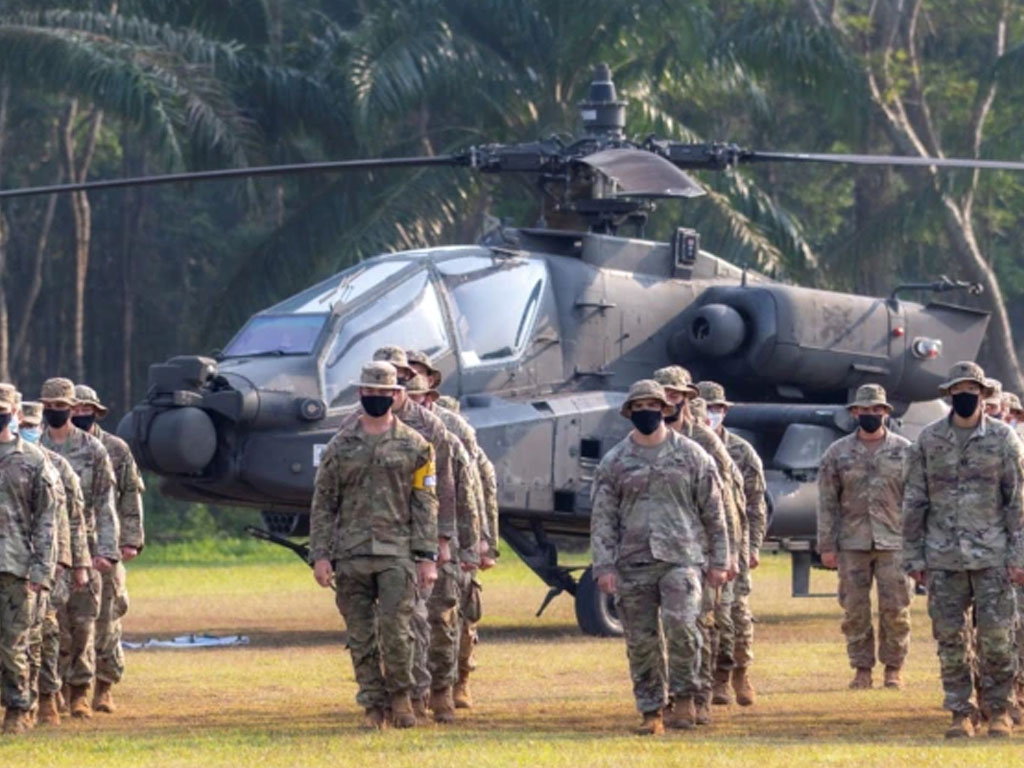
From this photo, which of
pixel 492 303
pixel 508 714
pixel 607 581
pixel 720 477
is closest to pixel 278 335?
pixel 492 303

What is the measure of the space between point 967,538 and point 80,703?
15.6 ft

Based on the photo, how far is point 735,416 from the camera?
64.7ft

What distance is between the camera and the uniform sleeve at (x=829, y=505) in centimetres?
1562

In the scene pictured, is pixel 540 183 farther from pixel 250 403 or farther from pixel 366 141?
pixel 366 141

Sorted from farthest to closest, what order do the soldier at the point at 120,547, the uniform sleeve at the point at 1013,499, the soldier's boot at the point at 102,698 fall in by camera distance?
the soldier at the point at 120,547 → the soldier's boot at the point at 102,698 → the uniform sleeve at the point at 1013,499

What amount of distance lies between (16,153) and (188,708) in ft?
104

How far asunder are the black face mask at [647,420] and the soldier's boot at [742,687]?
230 centimetres

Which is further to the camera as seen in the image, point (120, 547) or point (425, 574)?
point (120, 547)

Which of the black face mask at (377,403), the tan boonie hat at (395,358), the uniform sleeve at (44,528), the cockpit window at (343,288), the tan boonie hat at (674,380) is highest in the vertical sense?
the cockpit window at (343,288)

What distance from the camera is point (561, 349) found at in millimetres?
19266

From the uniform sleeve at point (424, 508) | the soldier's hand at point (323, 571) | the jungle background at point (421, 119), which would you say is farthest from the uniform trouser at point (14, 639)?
the jungle background at point (421, 119)

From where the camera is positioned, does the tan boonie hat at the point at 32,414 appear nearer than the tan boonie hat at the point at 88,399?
No

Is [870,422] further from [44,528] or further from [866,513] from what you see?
[44,528]

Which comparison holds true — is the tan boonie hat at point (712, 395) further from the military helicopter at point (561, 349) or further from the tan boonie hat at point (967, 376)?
the tan boonie hat at point (967, 376)
